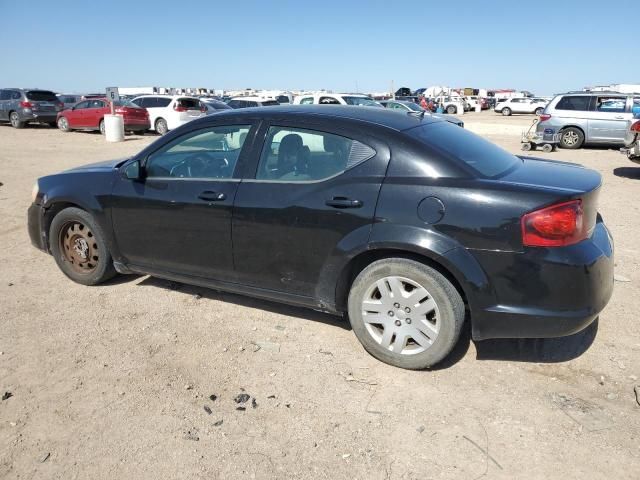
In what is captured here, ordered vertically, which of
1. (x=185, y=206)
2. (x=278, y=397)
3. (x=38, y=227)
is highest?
(x=185, y=206)

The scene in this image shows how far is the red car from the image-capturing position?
19906mm

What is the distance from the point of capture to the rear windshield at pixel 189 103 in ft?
66.1

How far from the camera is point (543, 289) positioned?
9.07 ft

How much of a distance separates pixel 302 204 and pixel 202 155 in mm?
1122

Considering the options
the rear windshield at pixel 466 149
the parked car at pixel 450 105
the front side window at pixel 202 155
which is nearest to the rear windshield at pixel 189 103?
the front side window at pixel 202 155

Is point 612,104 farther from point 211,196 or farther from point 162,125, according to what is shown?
point 162,125

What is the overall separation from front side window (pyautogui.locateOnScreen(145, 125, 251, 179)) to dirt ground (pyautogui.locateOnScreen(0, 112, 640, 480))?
3.67 feet

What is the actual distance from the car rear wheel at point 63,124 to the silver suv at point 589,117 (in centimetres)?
1890

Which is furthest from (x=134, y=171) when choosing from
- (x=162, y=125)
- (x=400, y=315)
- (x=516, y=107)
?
(x=516, y=107)

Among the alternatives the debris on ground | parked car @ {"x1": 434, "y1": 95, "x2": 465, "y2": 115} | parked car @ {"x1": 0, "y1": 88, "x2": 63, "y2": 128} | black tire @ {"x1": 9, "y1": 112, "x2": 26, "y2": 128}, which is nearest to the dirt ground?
the debris on ground

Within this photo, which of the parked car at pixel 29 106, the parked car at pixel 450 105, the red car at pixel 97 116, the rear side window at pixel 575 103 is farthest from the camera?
the parked car at pixel 450 105

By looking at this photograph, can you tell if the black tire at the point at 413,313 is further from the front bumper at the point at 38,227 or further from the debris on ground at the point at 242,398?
the front bumper at the point at 38,227

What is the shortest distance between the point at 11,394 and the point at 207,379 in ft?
3.73

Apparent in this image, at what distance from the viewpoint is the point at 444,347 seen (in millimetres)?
3023
